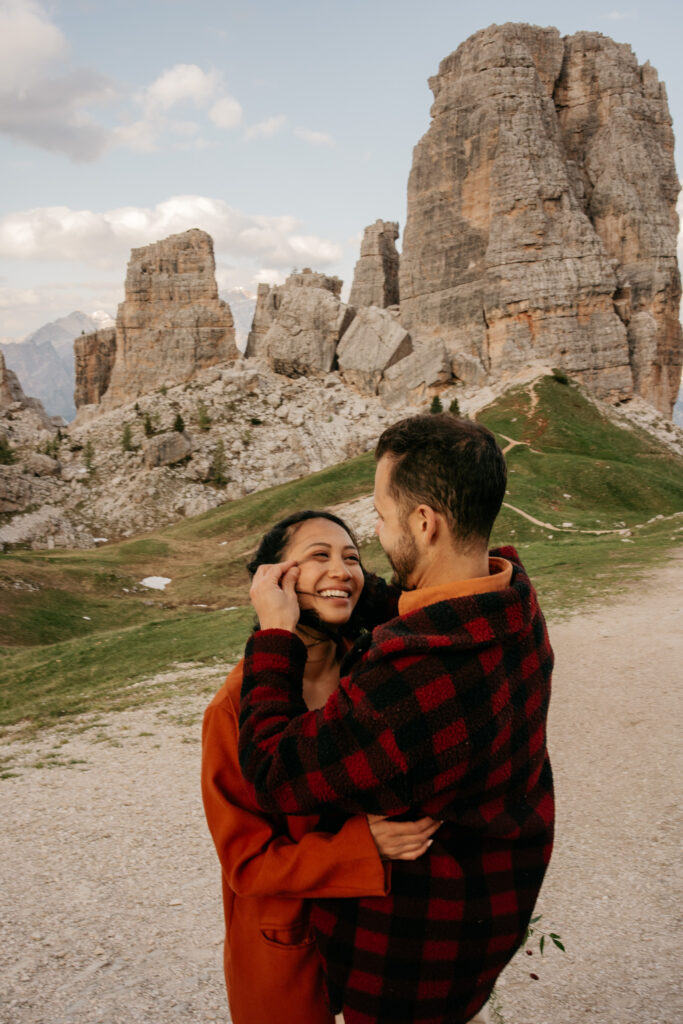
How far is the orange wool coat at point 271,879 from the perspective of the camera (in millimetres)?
2223

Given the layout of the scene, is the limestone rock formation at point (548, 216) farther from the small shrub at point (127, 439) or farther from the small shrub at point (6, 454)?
the small shrub at point (6, 454)

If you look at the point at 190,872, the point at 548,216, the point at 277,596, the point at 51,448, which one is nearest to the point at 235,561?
the point at 190,872

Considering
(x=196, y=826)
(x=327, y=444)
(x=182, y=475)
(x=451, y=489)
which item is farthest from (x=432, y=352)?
(x=451, y=489)

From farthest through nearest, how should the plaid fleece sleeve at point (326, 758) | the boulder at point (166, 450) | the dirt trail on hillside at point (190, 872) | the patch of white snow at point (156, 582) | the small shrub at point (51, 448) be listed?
the small shrub at point (51, 448), the boulder at point (166, 450), the patch of white snow at point (156, 582), the dirt trail on hillside at point (190, 872), the plaid fleece sleeve at point (326, 758)

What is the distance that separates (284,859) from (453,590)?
3.48 ft

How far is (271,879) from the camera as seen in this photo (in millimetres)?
2293

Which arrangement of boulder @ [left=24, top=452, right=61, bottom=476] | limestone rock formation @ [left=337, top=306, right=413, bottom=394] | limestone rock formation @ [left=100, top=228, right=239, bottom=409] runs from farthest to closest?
limestone rock formation @ [left=100, top=228, right=239, bottom=409]
limestone rock formation @ [left=337, top=306, right=413, bottom=394]
boulder @ [left=24, top=452, right=61, bottom=476]

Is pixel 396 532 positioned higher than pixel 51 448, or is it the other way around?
pixel 51 448

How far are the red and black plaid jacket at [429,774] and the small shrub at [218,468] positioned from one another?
5162cm

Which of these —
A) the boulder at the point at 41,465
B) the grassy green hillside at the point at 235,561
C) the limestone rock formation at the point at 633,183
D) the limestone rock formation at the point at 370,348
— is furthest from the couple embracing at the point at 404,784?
the limestone rock formation at the point at 633,183

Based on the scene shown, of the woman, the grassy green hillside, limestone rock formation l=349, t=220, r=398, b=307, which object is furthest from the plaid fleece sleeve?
limestone rock formation l=349, t=220, r=398, b=307

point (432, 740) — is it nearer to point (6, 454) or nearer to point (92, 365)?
point (6, 454)

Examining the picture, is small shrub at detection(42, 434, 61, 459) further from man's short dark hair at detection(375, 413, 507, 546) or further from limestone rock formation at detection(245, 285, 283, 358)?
man's short dark hair at detection(375, 413, 507, 546)

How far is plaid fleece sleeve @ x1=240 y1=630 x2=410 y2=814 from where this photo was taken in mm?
2041
